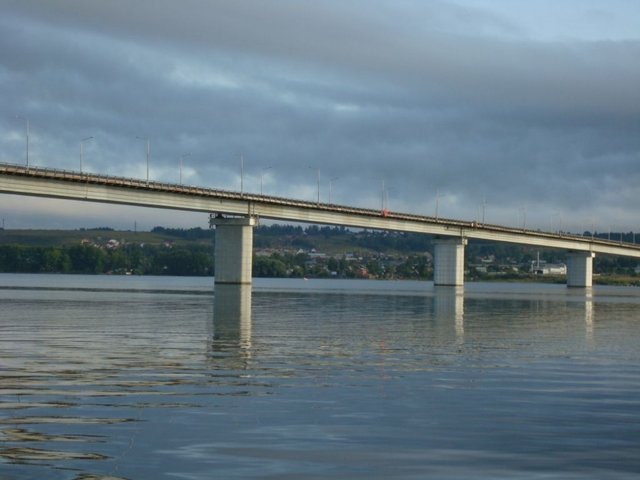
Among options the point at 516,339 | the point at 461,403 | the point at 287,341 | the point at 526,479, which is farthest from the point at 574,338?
the point at 526,479

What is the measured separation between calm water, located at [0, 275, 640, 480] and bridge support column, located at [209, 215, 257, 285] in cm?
10133

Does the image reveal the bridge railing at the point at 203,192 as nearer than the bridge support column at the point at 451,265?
Yes

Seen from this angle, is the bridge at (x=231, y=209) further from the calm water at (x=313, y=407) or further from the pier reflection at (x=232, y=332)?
the calm water at (x=313, y=407)

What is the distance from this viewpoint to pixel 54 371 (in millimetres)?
27938

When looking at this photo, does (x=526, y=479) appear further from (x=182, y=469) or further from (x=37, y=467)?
(x=37, y=467)

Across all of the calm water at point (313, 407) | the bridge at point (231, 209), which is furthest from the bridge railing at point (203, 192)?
the calm water at point (313, 407)

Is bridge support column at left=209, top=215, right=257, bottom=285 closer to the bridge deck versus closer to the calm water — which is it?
the bridge deck

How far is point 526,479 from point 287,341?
2692cm

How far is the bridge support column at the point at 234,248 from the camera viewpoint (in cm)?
14525

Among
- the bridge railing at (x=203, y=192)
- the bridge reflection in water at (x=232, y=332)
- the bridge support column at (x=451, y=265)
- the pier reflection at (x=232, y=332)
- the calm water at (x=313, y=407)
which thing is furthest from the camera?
the bridge support column at (x=451, y=265)

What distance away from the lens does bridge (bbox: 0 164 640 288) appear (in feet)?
372

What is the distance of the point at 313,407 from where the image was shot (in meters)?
22.0

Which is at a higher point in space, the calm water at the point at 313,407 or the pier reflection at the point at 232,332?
the calm water at the point at 313,407

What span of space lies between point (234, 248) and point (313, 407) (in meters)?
125
